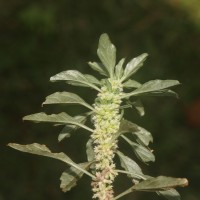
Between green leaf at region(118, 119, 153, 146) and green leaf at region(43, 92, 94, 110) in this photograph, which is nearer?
green leaf at region(118, 119, 153, 146)

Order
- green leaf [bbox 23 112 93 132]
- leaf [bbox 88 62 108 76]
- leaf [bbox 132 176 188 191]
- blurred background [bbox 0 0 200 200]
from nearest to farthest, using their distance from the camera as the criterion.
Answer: leaf [bbox 132 176 188 191] < green leaf [bbox 23 112 93 132] < leaf [bbox 88 62 108 76] < blurred background [bbox 0 0 200 200]

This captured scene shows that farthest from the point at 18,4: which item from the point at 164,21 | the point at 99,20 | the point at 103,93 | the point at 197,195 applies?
the point at 103,93

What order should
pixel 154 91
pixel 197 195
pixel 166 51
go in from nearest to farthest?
pixel 154 91
pixel 197 195
pixel 166 51

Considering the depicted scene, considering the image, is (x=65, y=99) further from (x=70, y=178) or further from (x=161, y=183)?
(x=161, y=183)

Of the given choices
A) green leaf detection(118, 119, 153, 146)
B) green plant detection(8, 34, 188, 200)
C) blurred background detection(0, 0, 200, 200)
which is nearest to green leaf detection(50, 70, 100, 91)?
green plant detection(8, 34, 188, 200)

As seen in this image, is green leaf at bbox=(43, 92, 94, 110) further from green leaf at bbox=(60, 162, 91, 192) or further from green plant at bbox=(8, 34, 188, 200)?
green leaf at bbox=(60, 162, 91, 192)

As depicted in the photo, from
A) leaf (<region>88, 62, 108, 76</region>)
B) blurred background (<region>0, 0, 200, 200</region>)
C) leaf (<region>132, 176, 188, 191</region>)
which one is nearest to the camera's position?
leaf (<region>132, 176, 188, 191</region>)

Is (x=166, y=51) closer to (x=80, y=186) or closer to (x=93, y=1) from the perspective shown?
(x=93, y=1)
